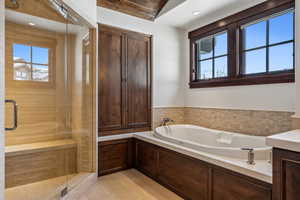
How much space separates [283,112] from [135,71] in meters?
2.23

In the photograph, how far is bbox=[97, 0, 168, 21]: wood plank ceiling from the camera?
274 centimetres

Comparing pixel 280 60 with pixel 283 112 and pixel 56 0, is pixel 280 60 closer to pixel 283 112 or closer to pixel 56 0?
pixel 283 112

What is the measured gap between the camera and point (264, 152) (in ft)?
5.30

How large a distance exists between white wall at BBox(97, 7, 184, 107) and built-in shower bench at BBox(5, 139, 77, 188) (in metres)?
1.65

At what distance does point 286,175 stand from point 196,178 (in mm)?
835

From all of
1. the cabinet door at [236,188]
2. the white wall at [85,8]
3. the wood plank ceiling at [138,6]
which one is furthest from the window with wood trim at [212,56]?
the white wall at [85,8]

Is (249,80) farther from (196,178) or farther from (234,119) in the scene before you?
(196,178)

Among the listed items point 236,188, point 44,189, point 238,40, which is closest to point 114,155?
point 44,189

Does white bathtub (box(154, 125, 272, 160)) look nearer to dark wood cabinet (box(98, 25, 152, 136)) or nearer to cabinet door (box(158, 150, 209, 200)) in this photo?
cabinet door (box(158, 150, 209, 200))

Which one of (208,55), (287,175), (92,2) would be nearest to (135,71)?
(92,2)

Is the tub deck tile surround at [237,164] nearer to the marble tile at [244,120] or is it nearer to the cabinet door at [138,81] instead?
the marble tile at [244,120]

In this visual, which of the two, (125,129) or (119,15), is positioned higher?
(119,15)

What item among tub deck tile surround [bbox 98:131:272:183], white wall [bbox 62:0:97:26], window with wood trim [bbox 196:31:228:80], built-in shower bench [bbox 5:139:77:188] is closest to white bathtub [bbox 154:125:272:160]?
tub deck tile surround [bbox 98:131:272:183]

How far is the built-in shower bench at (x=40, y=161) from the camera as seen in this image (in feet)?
6.61
